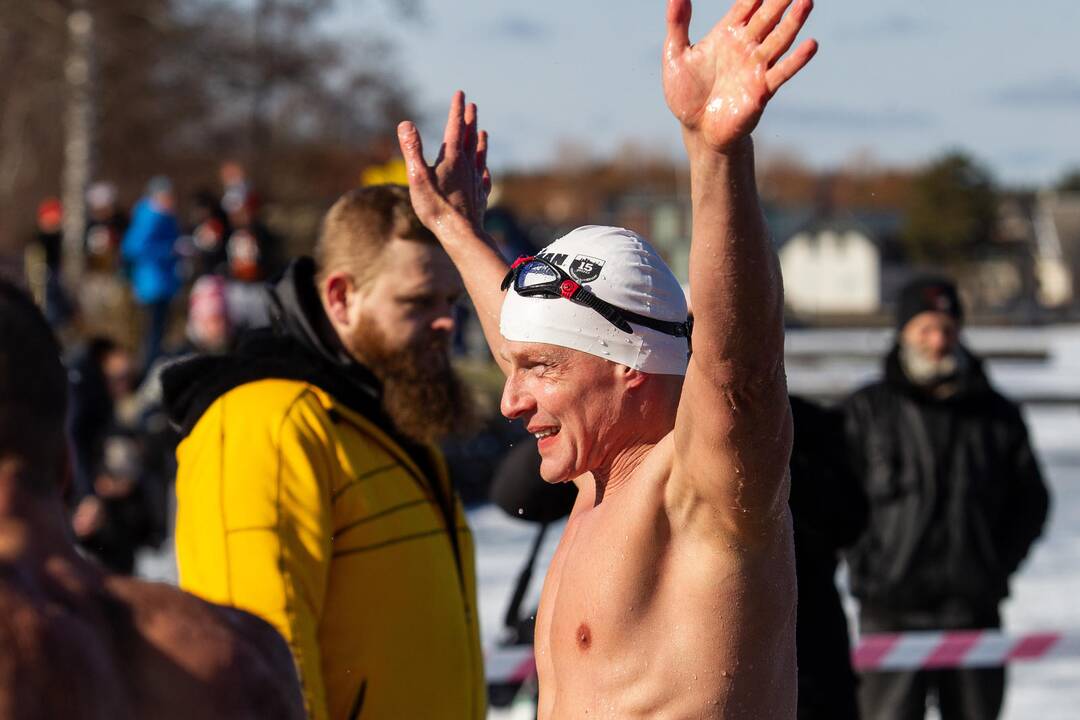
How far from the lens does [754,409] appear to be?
7.05 feet

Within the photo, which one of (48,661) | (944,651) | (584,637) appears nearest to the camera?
(48,661)

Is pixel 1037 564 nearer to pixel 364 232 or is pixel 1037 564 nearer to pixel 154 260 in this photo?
pixel 364 232

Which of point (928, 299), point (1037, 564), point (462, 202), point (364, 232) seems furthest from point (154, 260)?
point (462, 202)

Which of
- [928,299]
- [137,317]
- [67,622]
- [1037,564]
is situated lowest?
[1037,564]

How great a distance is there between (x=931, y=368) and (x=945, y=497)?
53 centimetres

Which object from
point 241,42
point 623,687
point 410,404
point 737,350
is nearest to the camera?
point 737,350

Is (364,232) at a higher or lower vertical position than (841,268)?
A: lower

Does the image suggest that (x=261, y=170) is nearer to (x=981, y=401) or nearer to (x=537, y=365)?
(x=981, y=401)

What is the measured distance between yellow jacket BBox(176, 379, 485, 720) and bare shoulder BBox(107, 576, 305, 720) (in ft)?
3.72

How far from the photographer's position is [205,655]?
1769mm

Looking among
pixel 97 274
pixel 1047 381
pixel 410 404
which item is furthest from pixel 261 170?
pixel 410 404

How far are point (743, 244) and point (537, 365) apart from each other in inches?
25.9

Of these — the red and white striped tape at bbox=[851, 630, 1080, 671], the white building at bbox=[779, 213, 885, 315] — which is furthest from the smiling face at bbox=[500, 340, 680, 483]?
the white building at bbox=[779, 213, 885, 315]

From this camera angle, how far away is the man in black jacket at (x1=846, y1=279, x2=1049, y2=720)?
609cm
